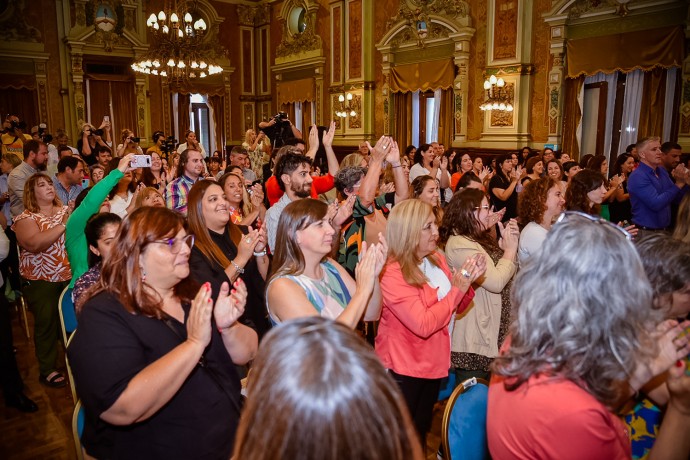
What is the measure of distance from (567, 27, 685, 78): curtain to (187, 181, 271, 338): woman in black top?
7.13 m

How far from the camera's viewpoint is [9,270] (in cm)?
471

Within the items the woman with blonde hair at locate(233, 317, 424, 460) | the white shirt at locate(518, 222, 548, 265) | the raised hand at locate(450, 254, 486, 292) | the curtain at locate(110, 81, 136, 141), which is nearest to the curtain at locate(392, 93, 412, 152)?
the curtain at locate(110, 81, 136, 141)

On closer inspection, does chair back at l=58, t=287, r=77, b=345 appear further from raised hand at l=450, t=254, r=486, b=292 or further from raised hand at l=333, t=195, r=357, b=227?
raised hand at l=450, t=254, r=486, b=292

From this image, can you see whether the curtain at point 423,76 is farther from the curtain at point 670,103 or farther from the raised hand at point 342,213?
the raised hand at point 342,213

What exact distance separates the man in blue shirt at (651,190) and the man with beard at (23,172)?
5.24 m

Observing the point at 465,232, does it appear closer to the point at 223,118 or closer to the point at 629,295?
the point at 629,295

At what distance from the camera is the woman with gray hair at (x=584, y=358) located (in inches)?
43.6

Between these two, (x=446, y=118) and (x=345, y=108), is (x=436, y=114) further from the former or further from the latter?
(x=345, y=108)

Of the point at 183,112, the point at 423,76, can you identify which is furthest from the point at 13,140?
the point at 423,76

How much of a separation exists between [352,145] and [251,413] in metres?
11.6

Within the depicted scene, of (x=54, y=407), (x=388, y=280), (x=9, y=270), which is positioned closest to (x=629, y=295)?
(x=388, y=280)

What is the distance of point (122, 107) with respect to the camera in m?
12.8

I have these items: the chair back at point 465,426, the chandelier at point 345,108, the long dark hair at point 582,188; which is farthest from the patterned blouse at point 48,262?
the chandelier at point 345,108

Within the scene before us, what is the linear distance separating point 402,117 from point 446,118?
1.22 meters
